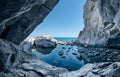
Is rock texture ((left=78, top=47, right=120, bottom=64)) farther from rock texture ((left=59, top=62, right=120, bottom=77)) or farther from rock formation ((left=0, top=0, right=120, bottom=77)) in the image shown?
rock texture ((left=59, top=62, right=120, bottom=77))

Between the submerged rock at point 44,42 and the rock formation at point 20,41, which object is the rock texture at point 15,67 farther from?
the submerged rock at point 44,42

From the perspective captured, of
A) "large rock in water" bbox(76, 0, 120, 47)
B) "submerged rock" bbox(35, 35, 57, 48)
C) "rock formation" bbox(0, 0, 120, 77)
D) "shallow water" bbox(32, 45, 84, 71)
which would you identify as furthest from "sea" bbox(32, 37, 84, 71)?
"submerged rock" bbox(35, 35, 57, 48)

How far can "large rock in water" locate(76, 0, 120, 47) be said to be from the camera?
8712cm

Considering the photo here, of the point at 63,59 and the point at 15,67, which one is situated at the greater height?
the point at 15,67

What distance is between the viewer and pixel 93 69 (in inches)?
939

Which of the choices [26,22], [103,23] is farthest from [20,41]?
[103,23]

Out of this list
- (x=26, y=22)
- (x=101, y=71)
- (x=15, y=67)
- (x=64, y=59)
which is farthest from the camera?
(x=64, y=59)

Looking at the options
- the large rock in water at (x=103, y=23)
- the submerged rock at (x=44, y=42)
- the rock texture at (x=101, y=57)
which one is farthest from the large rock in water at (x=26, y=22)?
the submerged rock at (x=44, y=42)

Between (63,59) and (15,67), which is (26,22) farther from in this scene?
(63,59)

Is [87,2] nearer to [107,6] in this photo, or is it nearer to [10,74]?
[107,6]

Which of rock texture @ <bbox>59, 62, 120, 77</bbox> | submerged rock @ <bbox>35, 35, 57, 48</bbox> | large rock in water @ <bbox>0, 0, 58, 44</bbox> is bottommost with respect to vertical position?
submerged rock @ <bbox>35, 35, 57, 48</bbox>

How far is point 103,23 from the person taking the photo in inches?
3698

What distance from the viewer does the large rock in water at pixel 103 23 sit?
87.1 metres

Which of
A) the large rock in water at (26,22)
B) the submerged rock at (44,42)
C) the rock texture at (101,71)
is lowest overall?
the submerged rock at (44,42)
